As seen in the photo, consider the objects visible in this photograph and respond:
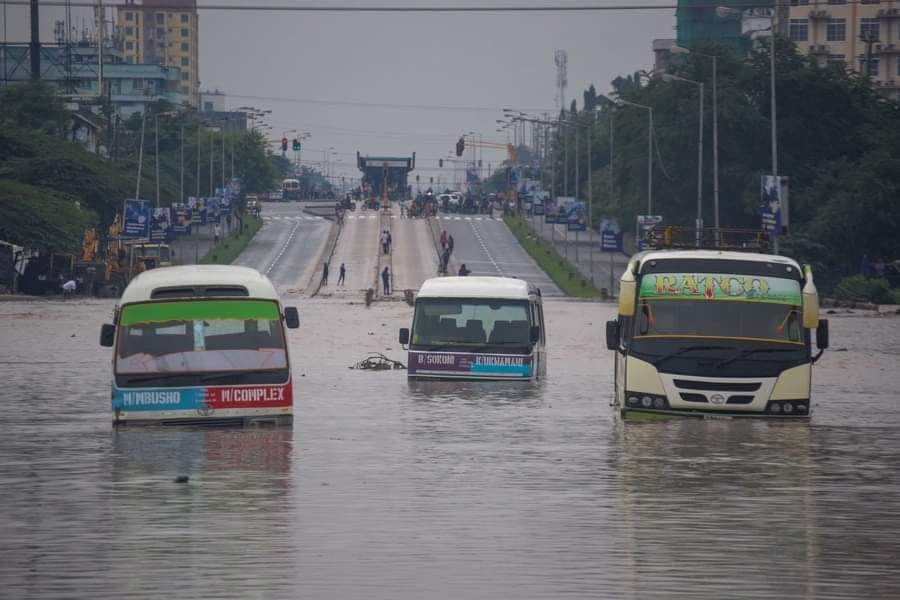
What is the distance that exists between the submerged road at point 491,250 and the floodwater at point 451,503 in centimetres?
5965

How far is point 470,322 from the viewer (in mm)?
31578

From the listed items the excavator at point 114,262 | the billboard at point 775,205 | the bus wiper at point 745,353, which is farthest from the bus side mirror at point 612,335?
the excavator at point 114,262

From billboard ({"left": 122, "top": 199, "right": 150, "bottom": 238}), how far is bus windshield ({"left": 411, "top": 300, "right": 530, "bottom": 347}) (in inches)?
1955

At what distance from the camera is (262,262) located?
10531 cm

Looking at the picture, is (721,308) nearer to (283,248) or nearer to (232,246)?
(232,246)

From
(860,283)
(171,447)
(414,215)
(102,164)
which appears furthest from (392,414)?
(414,215)

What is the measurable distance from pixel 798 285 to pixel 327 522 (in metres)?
10.4

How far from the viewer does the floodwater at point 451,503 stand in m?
12.1

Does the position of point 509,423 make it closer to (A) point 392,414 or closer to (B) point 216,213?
(A) point 392,414

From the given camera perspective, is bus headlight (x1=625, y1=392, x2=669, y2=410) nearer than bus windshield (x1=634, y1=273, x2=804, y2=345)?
Yes

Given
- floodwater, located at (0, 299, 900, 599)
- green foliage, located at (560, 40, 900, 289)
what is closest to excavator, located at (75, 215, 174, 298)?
green foliage, located at (560, 40, 900, 289)

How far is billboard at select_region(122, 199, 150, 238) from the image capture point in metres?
80.0

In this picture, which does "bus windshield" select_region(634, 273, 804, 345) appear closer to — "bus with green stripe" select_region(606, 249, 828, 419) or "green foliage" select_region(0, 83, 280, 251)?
"bus with green stripe" select_region(606, 249, 828, 419)

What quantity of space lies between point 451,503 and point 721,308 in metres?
7.99
